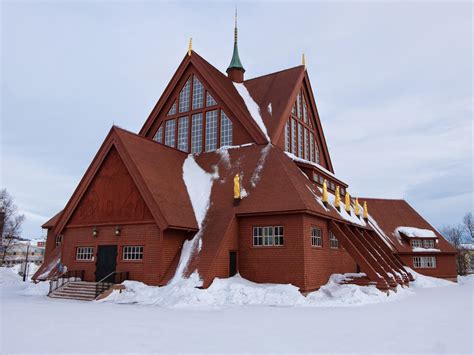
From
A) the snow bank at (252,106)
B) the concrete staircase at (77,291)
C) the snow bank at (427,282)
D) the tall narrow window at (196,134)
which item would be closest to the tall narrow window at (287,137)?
the snow bank at (252,106)

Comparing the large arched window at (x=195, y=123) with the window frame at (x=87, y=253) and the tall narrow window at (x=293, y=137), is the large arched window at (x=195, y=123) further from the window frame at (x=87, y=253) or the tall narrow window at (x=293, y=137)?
the window frame at (x=87, y=253)

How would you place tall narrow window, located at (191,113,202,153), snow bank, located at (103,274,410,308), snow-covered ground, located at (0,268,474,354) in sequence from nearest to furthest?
snow-covered ground, located at (0,268,474,354)
snow bank, located at (103,274,410,308)
tall narrow window, located at (191,113,202,153)

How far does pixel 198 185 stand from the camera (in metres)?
23.9

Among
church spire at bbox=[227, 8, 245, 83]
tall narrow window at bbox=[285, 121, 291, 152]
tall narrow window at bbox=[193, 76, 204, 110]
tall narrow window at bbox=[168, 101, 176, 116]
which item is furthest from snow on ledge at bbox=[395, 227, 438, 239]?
tall narrow window at bbox=[168, 101, 176, 116]

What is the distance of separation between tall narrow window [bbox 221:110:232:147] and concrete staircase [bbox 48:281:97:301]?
40.8 ft

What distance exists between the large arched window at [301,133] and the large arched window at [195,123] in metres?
4.50

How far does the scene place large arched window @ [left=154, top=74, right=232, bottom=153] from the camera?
27.2 meters


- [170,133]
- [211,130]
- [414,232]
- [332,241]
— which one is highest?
[170,133]

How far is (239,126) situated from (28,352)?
20182mm

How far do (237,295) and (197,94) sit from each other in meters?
16.4

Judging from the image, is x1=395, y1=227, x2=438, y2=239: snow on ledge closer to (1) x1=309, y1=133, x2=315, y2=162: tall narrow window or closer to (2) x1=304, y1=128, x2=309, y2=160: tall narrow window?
(1) x1=309, y1=133, x2=315, y2=162: tall narrow window

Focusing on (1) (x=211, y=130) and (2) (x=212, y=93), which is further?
(2) (x=212, y=93)

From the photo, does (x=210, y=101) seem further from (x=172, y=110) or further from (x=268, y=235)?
(x=268, y=235)

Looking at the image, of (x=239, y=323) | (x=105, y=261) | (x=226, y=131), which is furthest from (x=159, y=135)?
(x=239, y=323)
